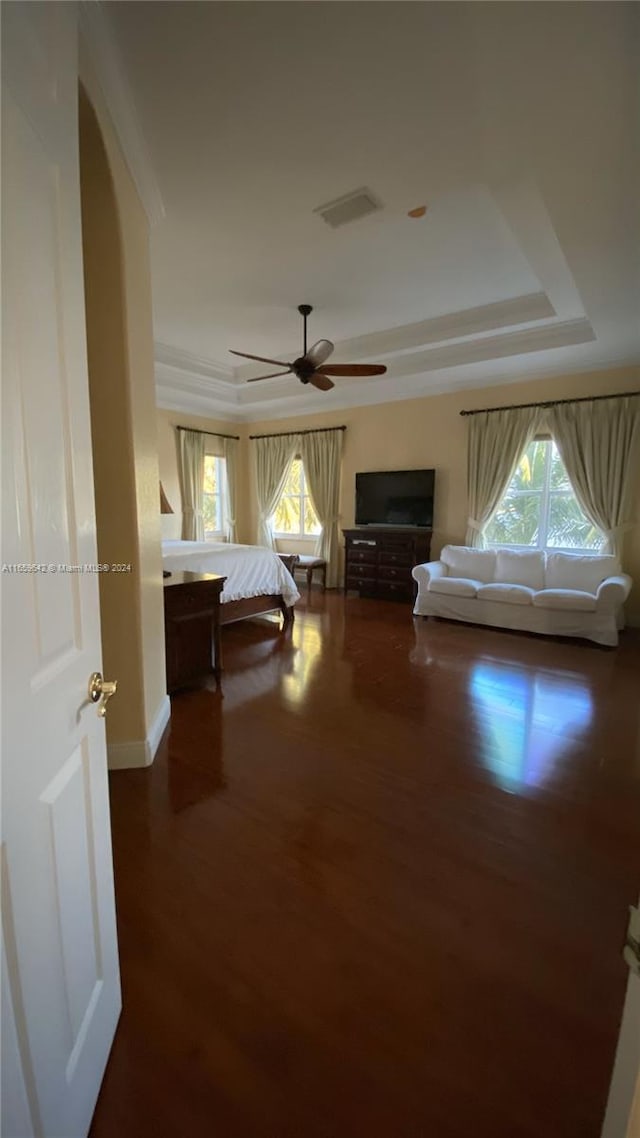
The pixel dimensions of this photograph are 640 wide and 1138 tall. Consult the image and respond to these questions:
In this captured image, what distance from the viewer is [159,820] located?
6.72 feet

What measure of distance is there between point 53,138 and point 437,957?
2.23 metres

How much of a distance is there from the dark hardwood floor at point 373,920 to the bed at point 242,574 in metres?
1.66

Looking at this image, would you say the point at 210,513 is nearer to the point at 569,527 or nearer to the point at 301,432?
the point at 301,432

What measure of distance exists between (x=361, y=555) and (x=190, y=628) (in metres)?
3.65

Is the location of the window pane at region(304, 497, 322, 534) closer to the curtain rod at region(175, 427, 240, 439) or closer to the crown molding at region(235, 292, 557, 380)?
the curtain rod at region(175, 427, 240, 439)

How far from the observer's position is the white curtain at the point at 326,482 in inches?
278

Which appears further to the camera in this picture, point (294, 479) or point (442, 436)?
point (294, 479)

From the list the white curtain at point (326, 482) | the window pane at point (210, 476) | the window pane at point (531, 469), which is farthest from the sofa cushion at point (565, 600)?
Result: the window pane at point (210, 476)

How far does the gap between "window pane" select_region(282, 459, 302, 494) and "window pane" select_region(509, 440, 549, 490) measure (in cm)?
336

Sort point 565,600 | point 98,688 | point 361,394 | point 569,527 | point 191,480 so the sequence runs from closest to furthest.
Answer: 1. point 98,688
2. point 565,600
3. point 569,527
4. point 361,394
5. point 191,480

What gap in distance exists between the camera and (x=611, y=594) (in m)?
4.42

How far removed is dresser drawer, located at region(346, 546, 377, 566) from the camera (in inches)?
254

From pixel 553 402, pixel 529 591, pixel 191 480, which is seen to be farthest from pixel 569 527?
pixel 191 480

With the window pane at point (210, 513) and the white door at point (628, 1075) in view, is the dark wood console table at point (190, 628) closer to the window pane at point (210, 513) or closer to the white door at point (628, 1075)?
the white door at point (628, 1075)
